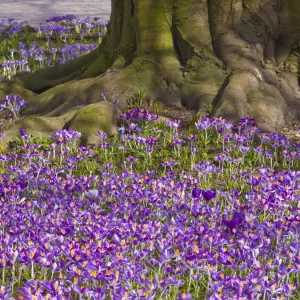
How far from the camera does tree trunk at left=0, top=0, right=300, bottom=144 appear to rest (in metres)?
7.97

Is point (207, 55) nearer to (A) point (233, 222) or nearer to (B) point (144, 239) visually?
(A) point (233, 222)

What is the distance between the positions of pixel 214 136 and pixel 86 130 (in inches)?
51.3

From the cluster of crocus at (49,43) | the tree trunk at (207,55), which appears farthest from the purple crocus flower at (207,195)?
the cluster of crocus at (49,43)

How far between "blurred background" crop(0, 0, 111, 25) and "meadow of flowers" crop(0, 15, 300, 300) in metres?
10.2

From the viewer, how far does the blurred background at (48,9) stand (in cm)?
1769

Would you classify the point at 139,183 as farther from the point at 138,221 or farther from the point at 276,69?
the point at 276,69

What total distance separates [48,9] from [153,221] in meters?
15.0

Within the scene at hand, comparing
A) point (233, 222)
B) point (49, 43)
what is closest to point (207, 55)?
point (233, 222)

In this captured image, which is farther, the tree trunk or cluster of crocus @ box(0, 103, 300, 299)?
the tree trunk

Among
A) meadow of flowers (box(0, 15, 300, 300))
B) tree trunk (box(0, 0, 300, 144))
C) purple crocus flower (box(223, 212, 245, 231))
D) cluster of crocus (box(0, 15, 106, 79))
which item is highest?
tree trunk (box(0, 0, 300, 144))

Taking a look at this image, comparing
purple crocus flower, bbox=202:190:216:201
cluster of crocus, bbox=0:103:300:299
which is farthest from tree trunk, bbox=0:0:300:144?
purple crocus flower, bbox=202:190:216:201

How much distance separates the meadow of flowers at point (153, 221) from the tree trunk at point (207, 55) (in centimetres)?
55

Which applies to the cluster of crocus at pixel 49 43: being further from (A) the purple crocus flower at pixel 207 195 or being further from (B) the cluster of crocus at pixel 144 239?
(A) the purple crocus flower at pixel 207 195

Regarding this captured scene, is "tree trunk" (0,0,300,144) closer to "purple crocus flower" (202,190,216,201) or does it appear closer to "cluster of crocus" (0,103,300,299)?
"cluster of crocus" (0,103,300,299)
